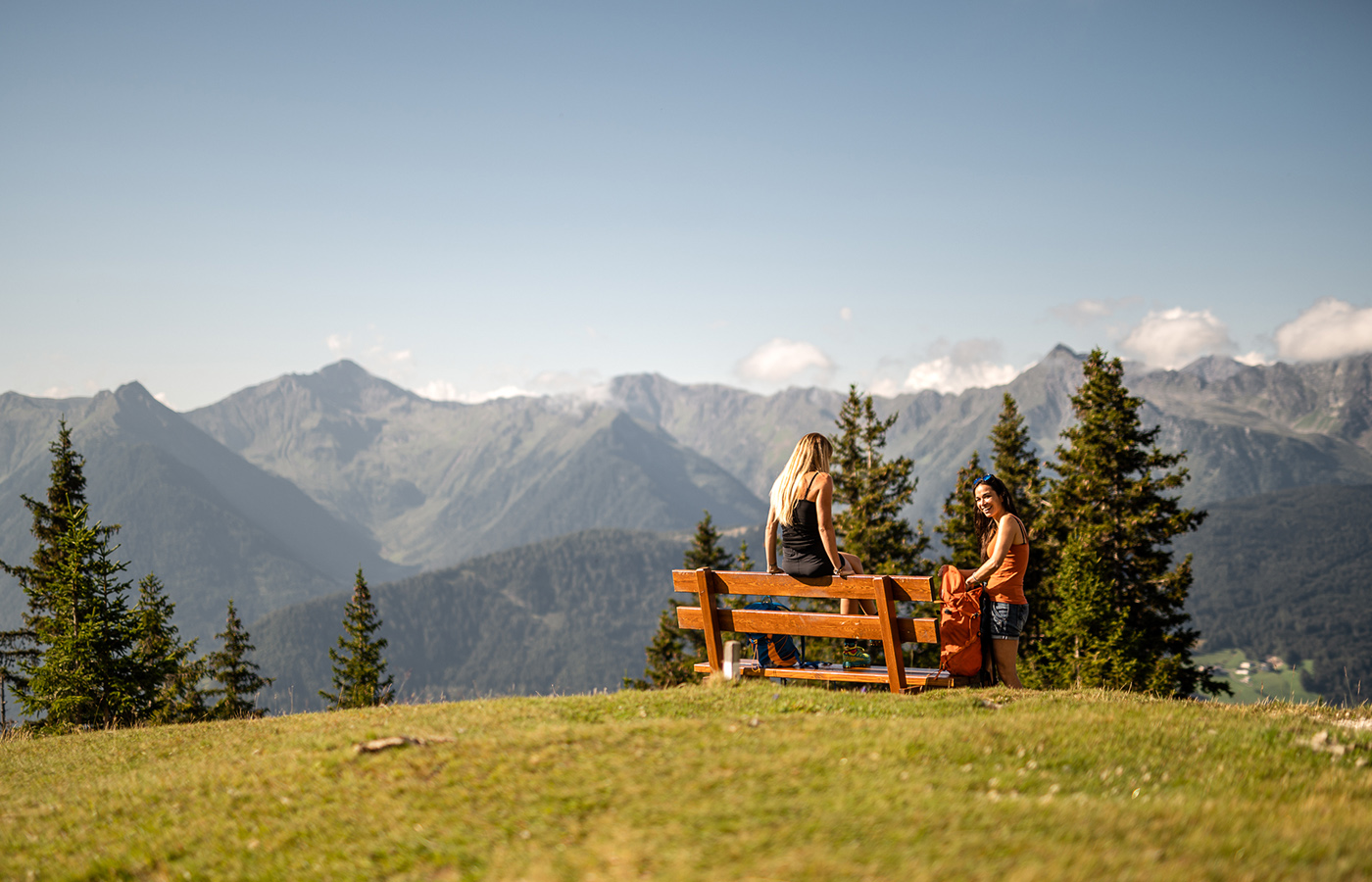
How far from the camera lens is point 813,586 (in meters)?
9.91

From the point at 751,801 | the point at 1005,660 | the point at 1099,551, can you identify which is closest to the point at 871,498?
the point at 1099,551

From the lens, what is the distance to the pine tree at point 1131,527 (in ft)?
88.8

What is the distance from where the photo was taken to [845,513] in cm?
3681

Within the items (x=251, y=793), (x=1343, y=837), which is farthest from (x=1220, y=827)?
(x=251, y=793)

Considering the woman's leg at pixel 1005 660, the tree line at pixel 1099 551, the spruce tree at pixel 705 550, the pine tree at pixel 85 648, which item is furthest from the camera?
the spruce tree at pixel 705 550

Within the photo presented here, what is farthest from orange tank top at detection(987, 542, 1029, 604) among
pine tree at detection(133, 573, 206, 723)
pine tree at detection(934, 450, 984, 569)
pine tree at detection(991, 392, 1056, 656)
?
pine tree at detection(934, 450, 984, 569)

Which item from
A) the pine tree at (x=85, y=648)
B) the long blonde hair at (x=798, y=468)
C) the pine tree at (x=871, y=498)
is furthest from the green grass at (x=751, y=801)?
the pine tree at (x=871, y=498)

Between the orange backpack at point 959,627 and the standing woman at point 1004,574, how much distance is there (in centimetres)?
20

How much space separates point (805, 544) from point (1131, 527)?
2331cm

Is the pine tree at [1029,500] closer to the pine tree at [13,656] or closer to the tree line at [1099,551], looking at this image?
the tree line at [1099,551]

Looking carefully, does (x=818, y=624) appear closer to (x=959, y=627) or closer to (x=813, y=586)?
(x=813, y=586)

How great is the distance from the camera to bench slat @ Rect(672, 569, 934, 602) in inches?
365

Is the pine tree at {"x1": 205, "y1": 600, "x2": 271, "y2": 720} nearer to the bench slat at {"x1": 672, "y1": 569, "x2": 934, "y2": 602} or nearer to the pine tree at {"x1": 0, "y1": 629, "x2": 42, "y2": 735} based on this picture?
the pine tree at {"x1": 0, "y1": 629, "x2": 42, "y2": 735}

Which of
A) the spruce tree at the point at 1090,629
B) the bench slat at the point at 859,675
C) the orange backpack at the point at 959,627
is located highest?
the orange backpack at the point at 959,627
